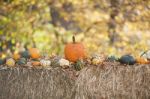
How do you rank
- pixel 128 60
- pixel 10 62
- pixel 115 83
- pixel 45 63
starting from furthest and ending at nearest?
1. pixel 10 62
2. pixel 45 63
3. pixel 128 60
4. pixel 115 83

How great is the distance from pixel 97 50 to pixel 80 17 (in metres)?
1.62

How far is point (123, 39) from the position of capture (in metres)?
13.1

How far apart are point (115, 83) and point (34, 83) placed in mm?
1077

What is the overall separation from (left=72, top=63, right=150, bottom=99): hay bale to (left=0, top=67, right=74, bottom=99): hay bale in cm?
17

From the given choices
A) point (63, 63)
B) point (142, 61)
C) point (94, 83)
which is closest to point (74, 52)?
point (63, 63)

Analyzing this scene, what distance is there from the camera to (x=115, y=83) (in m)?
5.80

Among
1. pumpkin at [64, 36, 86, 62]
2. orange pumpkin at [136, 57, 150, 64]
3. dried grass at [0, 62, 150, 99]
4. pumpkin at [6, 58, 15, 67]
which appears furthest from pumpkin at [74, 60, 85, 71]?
pumpkin at [6, 58, 15, 67]

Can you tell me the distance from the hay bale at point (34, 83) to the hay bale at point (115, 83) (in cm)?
17

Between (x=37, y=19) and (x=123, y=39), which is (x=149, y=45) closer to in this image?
(x=123, y=39)

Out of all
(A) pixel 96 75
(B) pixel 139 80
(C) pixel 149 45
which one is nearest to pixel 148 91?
(B) pixel 139 80

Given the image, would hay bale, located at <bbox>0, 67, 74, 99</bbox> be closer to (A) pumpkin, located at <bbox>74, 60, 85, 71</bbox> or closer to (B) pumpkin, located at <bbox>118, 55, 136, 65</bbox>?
(A) pumpkin, located at <bbox>74, 60, 85, 71</bbox>

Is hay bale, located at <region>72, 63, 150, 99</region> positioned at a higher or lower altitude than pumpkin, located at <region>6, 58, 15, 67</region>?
lower

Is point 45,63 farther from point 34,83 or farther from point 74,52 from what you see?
point 74,52

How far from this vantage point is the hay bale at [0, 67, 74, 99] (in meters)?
5.86
